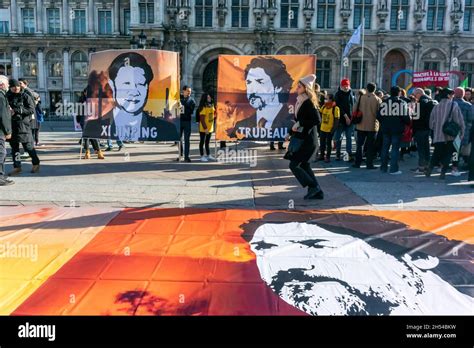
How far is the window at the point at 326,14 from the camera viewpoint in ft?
126

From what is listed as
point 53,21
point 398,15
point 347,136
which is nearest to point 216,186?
point 347,136

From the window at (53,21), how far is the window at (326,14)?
84.8ft

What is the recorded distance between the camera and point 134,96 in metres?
11.4

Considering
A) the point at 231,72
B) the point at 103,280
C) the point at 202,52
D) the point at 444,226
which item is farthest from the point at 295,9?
the point at 103,280

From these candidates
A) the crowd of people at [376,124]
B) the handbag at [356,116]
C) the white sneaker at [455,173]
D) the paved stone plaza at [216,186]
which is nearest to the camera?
→ the paved stone plaza at [216,186]

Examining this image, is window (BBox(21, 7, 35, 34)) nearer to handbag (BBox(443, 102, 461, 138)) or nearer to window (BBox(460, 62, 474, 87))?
window (BBox(460, 62, 474, 87))

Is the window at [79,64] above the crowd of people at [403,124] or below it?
above

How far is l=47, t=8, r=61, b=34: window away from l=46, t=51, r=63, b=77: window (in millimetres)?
2197

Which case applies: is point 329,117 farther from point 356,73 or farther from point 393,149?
point 356,73

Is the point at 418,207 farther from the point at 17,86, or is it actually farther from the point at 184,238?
the point at 17,86

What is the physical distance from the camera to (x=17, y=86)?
974 centimetres

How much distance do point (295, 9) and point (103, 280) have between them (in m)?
38.1

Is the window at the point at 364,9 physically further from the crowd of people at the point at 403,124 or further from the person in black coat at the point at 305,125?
the person in black coat at the point at 305,125

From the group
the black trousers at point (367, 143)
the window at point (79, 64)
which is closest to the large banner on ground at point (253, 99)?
the black trousers at point (367, 143)
